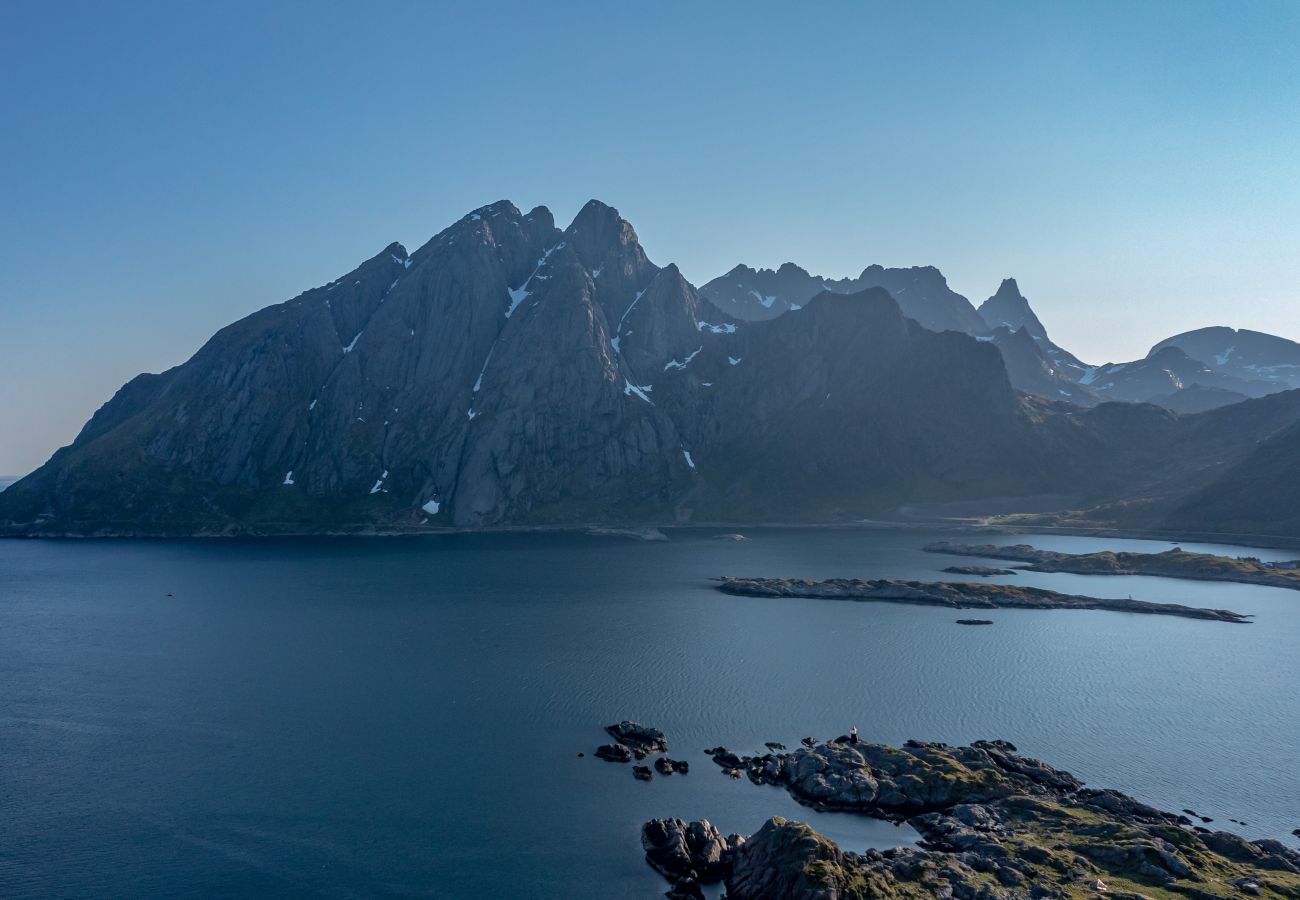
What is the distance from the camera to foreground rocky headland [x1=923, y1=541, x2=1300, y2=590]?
158 m

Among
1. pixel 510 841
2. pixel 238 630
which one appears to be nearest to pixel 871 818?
pixel 510 841

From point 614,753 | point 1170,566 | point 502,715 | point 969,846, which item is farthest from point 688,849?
point 1170,566

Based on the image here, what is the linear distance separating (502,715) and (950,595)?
316ft

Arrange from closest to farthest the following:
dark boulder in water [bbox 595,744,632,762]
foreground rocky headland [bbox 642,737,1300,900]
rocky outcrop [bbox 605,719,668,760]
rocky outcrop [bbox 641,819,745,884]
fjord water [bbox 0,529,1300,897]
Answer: foreground rocky headland [bbox 642,737,1300,900], rocky outcrop [bbox 641,819,745,884], fjord water [bbox 0,529,1300,897], dark boulder in water [bbox 595,744,632,762], rocky outcrop [bbox 605,719,668,760]

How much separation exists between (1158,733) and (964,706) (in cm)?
1789

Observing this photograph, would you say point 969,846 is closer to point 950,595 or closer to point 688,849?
point 688,849

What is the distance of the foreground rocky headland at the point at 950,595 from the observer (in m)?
136

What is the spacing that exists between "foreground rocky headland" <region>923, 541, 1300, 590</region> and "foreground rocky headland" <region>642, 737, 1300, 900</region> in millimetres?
129892

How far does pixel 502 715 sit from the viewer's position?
80188mm

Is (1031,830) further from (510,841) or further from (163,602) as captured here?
(163,602)

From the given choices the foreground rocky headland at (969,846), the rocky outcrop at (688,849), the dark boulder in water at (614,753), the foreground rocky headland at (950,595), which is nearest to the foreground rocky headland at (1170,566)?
the foreground rocky headland at (950,595)

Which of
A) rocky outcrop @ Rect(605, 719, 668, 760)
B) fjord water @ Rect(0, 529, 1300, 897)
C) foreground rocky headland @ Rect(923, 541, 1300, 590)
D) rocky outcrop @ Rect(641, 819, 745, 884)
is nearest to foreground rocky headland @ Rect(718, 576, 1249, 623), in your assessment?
fjord water @ Rect(0, 529, 1300, 897)

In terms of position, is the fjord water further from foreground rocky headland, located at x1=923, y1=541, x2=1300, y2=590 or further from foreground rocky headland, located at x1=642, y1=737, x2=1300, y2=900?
foreground rocky headland, located at x1=923, y1=541, x2=1300, y2=590

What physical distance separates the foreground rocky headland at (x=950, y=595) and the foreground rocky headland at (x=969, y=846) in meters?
79.3
